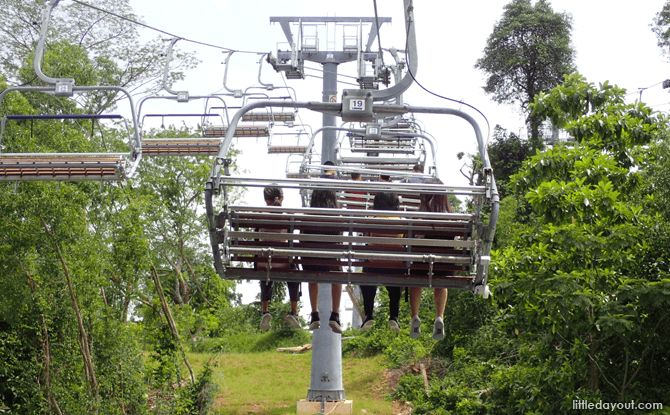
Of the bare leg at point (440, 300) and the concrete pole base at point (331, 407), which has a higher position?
the bare leg at point (440, 300)

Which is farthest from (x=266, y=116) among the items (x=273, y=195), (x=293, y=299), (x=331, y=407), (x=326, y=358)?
(x=293, y=299)

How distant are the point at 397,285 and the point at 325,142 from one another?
8.09m

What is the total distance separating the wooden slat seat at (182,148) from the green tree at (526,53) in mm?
23221

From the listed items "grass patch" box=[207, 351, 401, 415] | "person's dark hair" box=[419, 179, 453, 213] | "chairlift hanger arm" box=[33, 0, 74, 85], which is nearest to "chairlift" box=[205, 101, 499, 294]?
"person's dark hair" box=[419, 179, 453, 213]

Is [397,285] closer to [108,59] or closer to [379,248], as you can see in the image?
[379,248]

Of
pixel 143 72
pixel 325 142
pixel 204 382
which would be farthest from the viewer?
pixel 143 72

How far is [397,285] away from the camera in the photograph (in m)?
5.84

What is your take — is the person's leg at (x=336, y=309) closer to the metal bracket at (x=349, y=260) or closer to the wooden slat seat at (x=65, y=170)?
the metal bracket at (x=349, y=260)

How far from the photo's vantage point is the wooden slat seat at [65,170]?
7805 millimetres

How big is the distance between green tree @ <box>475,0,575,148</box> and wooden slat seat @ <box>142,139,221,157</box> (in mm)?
23221

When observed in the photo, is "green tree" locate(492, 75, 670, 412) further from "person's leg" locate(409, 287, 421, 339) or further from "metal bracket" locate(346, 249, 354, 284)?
"metal bracket" locate(346, 249, 354, 284)

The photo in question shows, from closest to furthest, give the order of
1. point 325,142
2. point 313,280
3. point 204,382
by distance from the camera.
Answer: point 313,280, point 325,142, point 204,382

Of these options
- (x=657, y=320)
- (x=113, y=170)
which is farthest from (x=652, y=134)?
(x=113, y=170)

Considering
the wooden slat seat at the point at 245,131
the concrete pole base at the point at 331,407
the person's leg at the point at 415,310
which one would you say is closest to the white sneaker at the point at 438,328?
the person's leg at the point at 415,310
